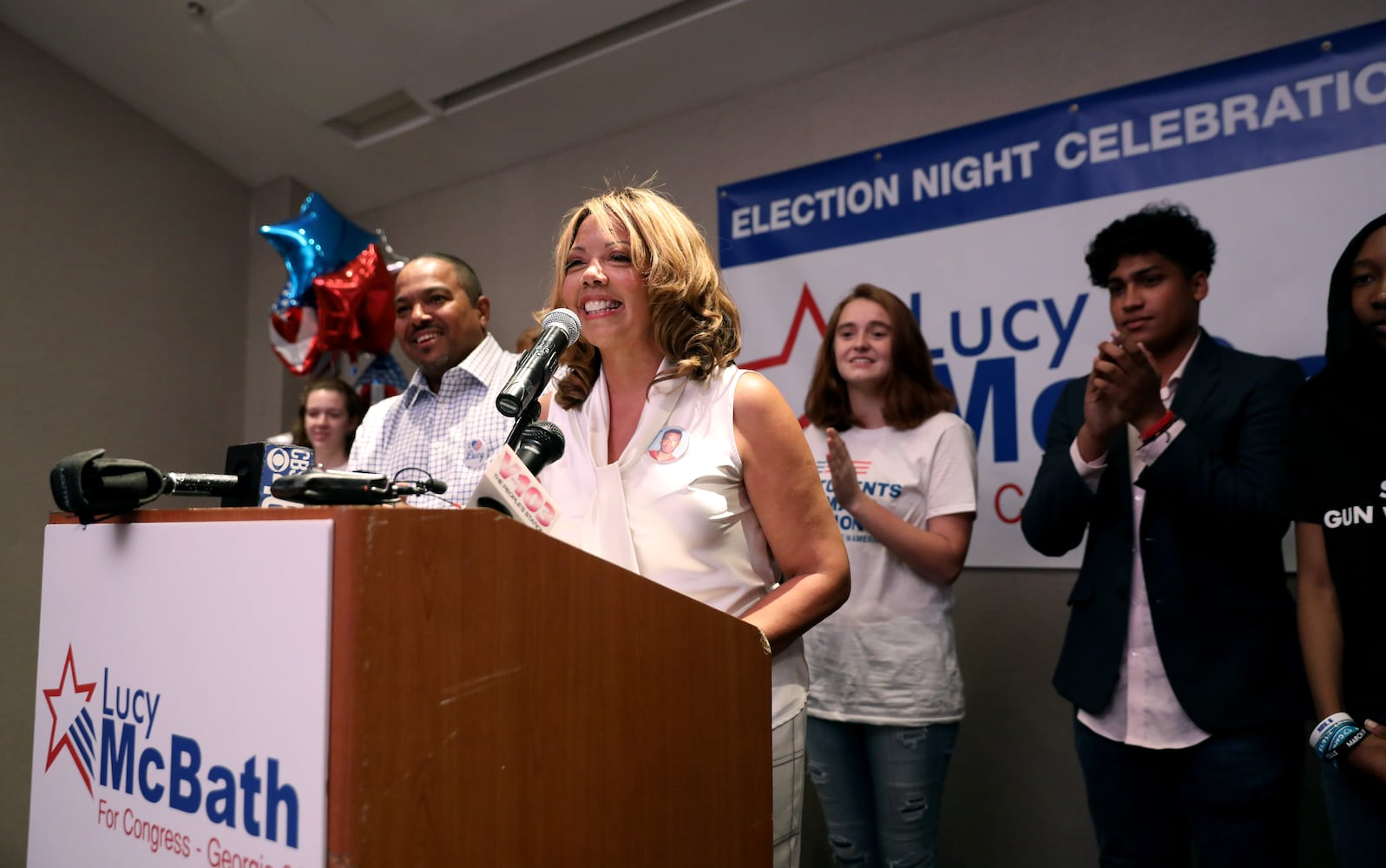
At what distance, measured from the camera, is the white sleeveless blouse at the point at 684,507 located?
1244 mm

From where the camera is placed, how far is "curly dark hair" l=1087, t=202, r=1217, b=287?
207 cm

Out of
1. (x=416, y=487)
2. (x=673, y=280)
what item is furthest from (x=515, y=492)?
(x=673, y=280)

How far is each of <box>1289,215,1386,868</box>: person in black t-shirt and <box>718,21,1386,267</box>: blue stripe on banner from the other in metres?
0.82

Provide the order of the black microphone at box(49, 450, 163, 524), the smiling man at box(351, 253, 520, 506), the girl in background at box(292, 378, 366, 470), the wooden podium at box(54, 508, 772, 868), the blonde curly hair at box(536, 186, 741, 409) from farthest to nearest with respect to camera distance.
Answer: the girl in background at box(292, 378, 366, 470)
the smiling man at box(351, 253, 520, 506)
the blonde curly hair at box(536, 186, 741, 409)
the black microphone at box(49, 450, 163, 524)
the wooden podium at box(54, 508, 772, 868)

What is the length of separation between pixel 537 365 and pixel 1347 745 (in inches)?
57.1

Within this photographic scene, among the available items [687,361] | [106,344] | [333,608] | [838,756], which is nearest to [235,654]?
[333,608]

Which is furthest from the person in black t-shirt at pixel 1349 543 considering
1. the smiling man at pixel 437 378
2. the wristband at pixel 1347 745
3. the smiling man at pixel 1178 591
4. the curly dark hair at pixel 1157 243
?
the smiling man at pixel 437 378

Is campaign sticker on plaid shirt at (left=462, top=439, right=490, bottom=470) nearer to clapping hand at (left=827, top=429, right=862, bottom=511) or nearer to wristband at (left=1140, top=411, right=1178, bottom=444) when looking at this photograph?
clapping hand at (left=827, top=429, right=862, bottom=511)

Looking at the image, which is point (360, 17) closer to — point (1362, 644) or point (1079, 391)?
point (1079, 391)

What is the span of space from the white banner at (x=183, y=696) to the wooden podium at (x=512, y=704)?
0.02 meters

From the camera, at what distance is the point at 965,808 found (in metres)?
2.73

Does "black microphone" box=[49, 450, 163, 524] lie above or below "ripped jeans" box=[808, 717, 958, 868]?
above

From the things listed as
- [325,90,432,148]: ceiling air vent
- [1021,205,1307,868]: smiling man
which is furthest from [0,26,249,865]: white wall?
[1021,205,1307,868]: smiling man

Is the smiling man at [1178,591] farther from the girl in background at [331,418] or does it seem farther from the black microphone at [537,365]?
the girl in background at [331,418]
